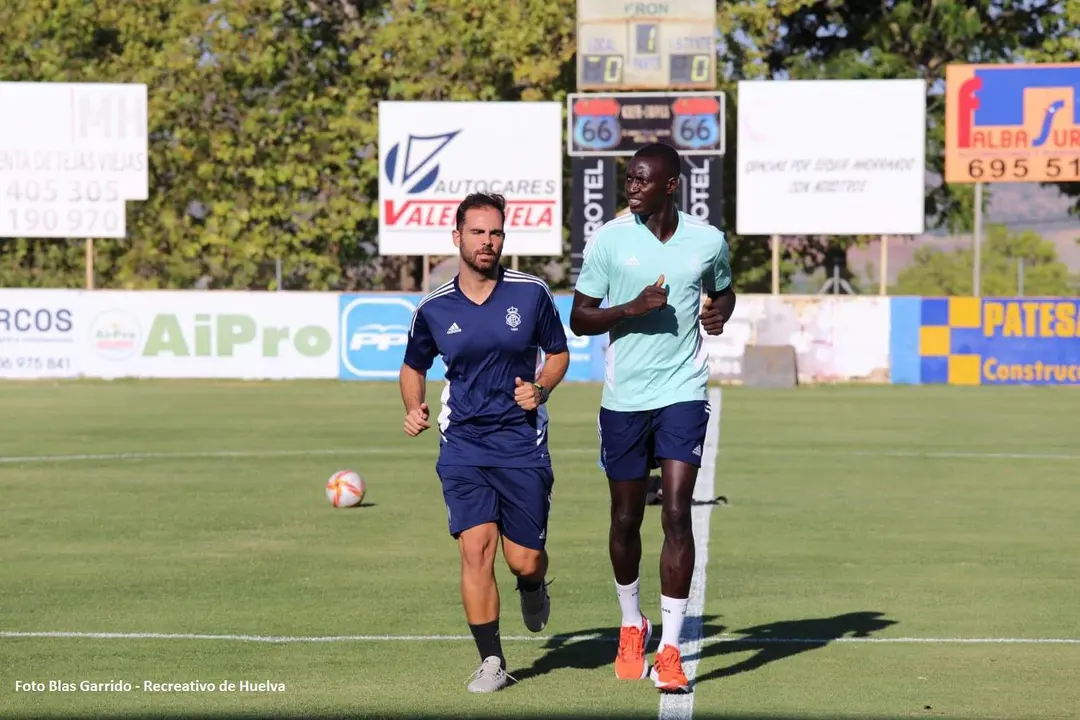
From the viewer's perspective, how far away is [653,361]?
8.42 m

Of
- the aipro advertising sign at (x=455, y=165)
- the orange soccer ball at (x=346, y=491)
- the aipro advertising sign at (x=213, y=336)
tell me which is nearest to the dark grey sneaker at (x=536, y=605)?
the orange soccer ball at (x=346, y=491)

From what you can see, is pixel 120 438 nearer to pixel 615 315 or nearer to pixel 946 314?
pixel 615 315

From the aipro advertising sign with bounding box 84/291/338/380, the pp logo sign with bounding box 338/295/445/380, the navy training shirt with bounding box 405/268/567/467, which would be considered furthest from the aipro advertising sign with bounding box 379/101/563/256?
the navy training shirt with bounding box 405/268/567/467

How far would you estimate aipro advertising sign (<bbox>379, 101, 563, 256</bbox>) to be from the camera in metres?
40.0

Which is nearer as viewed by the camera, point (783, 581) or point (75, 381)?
point (783, 581)

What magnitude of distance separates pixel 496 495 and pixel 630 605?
2.60 feet

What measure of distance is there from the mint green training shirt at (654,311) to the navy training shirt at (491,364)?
0.91 feet

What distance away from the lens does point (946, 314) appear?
36438 mm

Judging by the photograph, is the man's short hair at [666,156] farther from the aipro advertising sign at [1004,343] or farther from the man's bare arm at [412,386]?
the aipro advertising sign at [1004,343]

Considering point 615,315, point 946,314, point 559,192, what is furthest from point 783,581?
point 559,192

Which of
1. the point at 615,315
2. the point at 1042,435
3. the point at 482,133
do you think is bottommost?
the point at 1042,435

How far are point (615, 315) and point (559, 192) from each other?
32.1 meters

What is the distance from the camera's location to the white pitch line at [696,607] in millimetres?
7836

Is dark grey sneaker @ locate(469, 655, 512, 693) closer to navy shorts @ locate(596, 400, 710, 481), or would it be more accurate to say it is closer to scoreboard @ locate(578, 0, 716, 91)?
navy shorts @ locate(596, 400, 710, 481)
